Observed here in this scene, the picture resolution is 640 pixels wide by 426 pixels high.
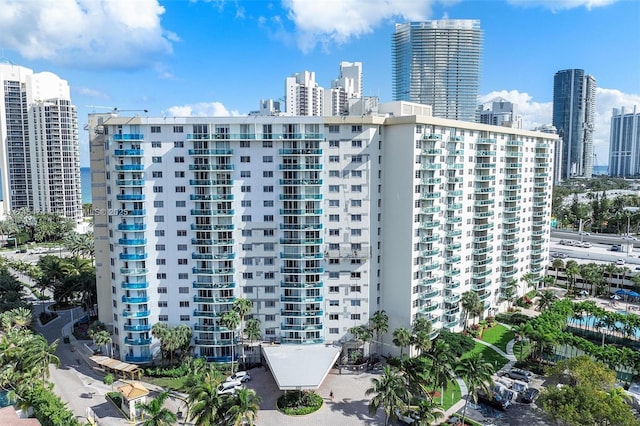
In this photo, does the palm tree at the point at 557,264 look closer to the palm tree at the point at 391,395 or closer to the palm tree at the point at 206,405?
the palm tree at the point at 391,395

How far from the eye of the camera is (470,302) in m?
70.5

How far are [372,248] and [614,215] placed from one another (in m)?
131

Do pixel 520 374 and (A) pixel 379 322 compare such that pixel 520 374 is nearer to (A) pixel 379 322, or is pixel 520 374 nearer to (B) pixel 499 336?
(B) pixel 499 336

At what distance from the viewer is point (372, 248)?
64.6 meters

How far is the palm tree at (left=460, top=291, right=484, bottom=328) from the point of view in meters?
70.5

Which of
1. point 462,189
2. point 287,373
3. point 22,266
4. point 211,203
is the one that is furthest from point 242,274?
point 22,266

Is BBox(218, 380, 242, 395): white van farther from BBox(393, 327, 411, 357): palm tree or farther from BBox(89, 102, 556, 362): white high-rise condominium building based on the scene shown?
BBox(393, 327, 411, 357): palm tree

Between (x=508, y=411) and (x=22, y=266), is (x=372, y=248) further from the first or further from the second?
(x=22, y=266)

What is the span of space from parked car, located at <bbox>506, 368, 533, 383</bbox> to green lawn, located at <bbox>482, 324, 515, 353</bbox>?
26.2 feet

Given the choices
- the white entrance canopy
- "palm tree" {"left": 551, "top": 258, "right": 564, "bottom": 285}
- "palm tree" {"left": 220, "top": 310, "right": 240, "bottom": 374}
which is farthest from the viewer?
"palm tree" {"left": 551, "top": 258, "right": 564, "bottom": 285}

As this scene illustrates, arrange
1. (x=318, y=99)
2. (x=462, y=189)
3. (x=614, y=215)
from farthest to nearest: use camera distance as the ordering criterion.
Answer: (x=318, y=99) < (x=614, y=215) < (x=462, y=189)

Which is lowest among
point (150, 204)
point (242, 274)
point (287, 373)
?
point (287, 373)

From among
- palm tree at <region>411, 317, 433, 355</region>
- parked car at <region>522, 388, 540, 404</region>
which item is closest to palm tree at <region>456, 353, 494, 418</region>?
parked car at <region>522, 388, 540, 404</region>

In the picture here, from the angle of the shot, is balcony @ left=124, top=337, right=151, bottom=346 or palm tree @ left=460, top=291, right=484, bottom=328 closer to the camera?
balcony @ left=124, top=337, right=151, bottom=346
